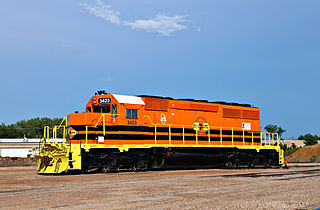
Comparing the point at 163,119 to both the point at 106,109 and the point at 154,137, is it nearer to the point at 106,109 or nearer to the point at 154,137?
the point at 154,137

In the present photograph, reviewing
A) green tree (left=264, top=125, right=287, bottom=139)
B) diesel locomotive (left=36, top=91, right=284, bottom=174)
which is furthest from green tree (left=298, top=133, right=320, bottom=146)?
diesel locomotive (left=36, top=91, right=284, bottom=174)

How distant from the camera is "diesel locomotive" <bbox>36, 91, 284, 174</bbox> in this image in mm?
18203

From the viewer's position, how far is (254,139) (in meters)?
25.2

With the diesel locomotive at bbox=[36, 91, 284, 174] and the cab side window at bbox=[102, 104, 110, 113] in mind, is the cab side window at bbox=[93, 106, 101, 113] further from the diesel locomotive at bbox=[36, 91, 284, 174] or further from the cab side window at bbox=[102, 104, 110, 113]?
the cab side window at bbox=[102, 104, 110, 113]

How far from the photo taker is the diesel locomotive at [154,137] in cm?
1820

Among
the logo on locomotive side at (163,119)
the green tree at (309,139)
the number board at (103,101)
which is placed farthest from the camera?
the green tree at (309,139)

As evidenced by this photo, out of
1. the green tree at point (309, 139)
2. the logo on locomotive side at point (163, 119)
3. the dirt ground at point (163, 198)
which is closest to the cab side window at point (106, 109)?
the logo on locomotive side at point (163, 119)

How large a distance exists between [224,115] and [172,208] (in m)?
16.8

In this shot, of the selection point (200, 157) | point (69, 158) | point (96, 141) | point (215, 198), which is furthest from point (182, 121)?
point (215, 198)

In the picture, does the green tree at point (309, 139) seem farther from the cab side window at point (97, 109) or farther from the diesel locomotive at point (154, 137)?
the cab side window at point (97, 109)

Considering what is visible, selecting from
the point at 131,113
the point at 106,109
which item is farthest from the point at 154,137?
the point at 106,109

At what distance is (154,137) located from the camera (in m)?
20.6

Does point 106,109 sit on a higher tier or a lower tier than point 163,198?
higher

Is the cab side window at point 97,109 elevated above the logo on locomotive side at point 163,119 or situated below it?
above
